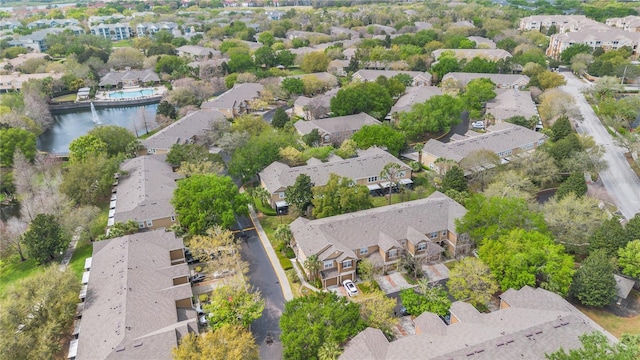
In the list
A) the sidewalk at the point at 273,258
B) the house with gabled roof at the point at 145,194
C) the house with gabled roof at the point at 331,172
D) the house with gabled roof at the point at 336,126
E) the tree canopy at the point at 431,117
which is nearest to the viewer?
the sidewalk at the point at 273,258

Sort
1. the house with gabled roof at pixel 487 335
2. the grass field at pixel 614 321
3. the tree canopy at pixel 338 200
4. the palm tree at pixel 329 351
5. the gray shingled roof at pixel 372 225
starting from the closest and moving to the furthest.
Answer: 1. the house with gabled roof at pixel 487 335
2. the palm tree at pixel 329 351
3. the grass field at pixel 614 321
4. the gray shingled roof at pixel 372 225
5. the tree canopy at pixel 338 200

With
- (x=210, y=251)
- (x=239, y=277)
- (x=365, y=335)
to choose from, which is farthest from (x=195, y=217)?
(x=365, y=335)

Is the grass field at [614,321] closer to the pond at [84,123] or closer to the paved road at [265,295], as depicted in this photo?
the paved road at [265,295]

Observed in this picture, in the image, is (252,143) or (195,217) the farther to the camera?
(252,143)

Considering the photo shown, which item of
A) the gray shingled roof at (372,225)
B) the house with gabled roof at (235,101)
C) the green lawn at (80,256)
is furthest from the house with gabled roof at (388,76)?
the green lawn at (80,256)

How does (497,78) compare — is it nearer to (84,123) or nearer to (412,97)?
(412,97)

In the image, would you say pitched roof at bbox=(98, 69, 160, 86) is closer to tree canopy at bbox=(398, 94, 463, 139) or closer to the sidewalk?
tree canopy at bbox=(398, 94, 463, 139)

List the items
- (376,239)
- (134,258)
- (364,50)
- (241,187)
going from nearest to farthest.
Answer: (134,258), (376,239), (241,187), (364,50)

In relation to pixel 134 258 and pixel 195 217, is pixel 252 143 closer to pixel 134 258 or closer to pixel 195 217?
pixel 195 217
